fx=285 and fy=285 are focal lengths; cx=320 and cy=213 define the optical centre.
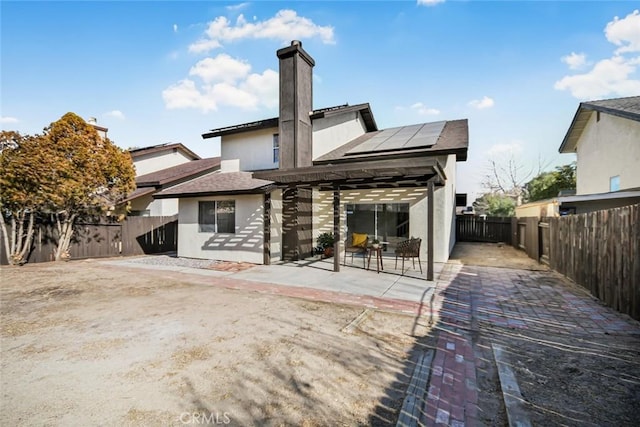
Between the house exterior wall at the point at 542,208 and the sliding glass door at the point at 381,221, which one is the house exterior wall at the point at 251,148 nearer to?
the sliding glass door at the point at 381,221

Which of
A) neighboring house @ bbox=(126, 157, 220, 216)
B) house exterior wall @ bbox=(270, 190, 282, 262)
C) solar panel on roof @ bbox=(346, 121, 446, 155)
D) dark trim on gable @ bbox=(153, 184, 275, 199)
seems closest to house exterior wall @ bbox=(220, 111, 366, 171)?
solar panel on roof @ bbox=(346, 121, 446, 155)

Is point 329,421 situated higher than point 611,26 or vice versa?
point 611,26

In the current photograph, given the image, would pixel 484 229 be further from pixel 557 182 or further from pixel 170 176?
pixel 170 176

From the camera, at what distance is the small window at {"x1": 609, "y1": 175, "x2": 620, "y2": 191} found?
37.8 ft

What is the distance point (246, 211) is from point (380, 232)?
5.45m

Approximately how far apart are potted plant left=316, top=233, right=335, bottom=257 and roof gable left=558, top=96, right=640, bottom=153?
10.4 metres

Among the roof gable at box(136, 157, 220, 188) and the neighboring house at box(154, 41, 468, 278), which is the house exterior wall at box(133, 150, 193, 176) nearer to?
the roof gable at box(136, 157, 220, 188)

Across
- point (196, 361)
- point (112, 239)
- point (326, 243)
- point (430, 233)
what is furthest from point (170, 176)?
point (196, 361)

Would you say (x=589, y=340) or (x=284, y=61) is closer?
(x=589, y=340)

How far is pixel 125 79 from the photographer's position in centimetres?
1139

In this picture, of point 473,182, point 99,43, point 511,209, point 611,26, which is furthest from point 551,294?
point 473,182

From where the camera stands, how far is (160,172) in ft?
61.2

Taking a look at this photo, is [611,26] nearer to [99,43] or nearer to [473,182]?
[99,43]

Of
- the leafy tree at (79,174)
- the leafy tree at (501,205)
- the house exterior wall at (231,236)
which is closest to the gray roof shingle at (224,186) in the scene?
the house exterior wall at (231,236)
